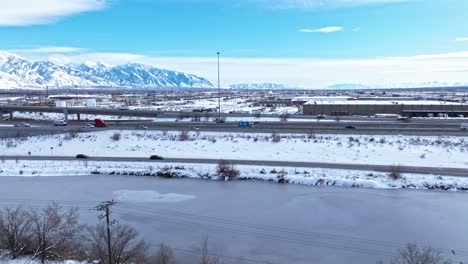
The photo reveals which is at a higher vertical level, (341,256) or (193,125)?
(193,125)

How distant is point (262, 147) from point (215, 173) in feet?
28.3

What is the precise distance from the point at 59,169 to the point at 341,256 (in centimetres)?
2373

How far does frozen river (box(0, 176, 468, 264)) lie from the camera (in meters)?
17.5

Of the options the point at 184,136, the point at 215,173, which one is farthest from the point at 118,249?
the point at 184,136

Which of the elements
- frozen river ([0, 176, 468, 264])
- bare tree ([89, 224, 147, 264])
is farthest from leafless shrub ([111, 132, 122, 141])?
bare tree ([89, 224, 147, 264])

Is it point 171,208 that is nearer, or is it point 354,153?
point 171,208

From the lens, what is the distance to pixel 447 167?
3002 cm

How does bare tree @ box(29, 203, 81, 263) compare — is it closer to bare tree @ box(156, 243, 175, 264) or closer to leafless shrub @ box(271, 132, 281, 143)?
bare tree @ box(156, 243, 175, 264)

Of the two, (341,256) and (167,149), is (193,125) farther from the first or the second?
(341,256)

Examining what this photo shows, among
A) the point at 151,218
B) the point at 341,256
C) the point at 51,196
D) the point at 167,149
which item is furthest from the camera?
the point at 167,149

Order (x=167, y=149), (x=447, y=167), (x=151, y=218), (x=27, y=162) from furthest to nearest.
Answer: (x=167, y=149) < (x=27, y=162) < (x=447, y=167) < (x=151, y=218)

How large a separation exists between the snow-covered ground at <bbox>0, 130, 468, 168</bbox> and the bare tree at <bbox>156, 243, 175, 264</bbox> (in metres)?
18.6

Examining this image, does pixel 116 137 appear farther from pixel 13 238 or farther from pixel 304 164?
pixel 13 238

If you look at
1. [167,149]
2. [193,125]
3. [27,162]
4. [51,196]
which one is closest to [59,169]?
[27,162]
